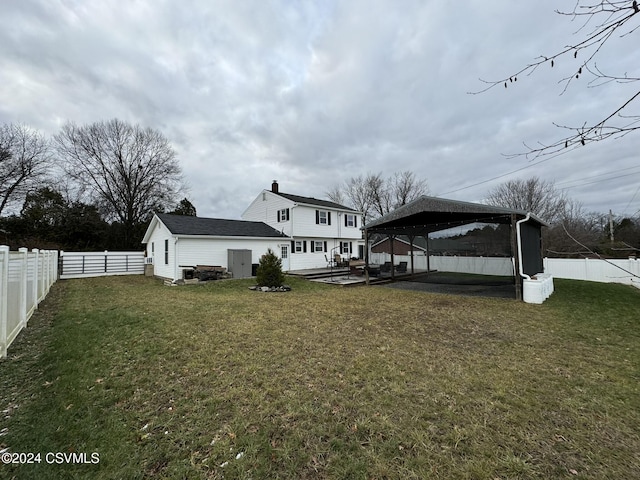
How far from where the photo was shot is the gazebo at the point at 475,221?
366 inches

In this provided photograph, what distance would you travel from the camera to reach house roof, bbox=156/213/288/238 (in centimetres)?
1448

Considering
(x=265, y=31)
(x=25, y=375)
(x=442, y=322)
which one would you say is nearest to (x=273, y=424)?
(x=25, y=375)

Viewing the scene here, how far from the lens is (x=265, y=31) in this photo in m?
8.45

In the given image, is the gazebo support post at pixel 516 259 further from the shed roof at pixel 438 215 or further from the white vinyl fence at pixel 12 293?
the white vinyl fence at pixel 12 293

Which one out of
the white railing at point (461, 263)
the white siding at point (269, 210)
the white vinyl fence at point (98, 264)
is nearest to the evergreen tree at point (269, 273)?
the white siding at point (269, 210)

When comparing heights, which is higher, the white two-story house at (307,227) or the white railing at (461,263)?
the white two-story house at (307,227)

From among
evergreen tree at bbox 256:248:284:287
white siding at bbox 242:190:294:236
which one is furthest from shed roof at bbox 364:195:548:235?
white siding at bbox 242:190:294:236

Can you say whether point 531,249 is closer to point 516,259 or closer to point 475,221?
point 475,221

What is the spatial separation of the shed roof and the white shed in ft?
22.8

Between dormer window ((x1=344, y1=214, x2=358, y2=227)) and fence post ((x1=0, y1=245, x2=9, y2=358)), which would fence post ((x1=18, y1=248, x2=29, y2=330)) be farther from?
dormer window ((x1=344, y1=214, x2=358, y2=227))

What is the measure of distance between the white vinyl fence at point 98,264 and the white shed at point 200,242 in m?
0.90

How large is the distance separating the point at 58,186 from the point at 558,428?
101 ft

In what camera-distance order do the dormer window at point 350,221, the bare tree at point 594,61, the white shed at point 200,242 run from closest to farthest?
1. the bare tree at point 594,61
2. the white shed at point 200,242
3. the dormer window at point 350,221

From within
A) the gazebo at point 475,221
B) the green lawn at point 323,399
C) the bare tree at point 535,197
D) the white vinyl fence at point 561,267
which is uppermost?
the bare tree at point 535,197
